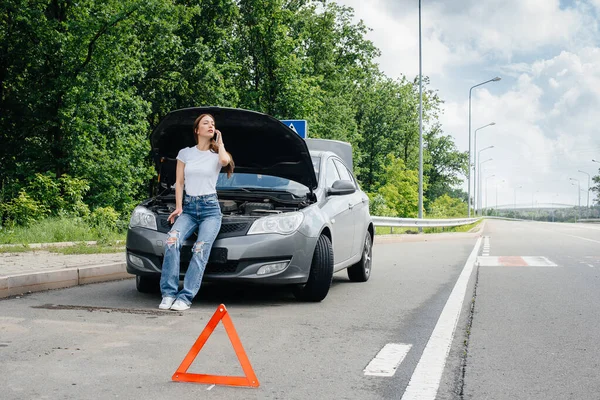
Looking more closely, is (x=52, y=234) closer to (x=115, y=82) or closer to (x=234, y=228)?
(x=234, y=228)

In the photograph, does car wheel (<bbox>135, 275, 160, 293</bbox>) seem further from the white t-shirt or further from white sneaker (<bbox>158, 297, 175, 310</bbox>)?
the white t-shirt

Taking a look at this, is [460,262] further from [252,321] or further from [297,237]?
[252,321]

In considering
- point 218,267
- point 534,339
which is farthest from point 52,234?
point 534,339

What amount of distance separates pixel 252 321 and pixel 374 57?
44.8 m

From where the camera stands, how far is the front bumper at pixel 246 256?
6773 millimetres

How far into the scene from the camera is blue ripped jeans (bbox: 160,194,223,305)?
21.4 feet

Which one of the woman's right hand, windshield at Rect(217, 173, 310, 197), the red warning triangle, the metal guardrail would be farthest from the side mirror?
the metal guardrail

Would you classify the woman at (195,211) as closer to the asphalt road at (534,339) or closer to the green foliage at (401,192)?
the asphalt road at (534,339)

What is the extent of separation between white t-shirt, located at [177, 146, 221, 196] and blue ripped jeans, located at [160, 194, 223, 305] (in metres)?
0.09

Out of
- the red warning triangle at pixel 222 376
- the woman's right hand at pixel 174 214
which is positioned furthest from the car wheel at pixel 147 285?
the red warning triangle at pixel 222 376

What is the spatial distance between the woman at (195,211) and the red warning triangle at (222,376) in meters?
2.51

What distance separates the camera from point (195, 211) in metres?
6.80

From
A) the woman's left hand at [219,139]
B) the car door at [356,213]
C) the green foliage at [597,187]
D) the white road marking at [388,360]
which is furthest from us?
the green foliage at [597,187]

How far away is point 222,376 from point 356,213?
5120 mm
